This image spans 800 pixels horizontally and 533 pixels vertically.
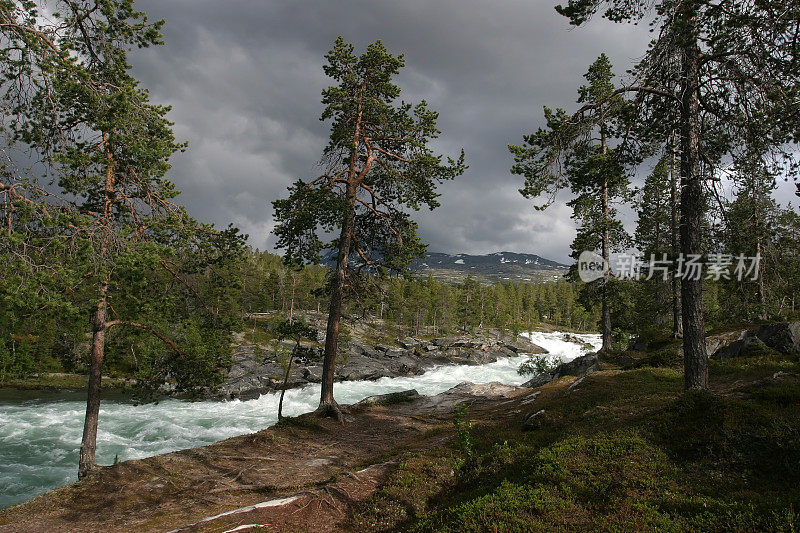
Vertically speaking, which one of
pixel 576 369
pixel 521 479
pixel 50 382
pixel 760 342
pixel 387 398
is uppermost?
pixel 760 342

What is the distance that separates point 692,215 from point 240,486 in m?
13.1

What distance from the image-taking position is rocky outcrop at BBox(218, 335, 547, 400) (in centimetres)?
3791

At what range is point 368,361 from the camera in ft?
174

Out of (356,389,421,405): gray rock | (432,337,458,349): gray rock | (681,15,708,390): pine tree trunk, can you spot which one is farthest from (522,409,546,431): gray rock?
(432,337,458,349): gray rock

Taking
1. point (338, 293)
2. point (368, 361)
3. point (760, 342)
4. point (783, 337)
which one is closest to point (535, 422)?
point (338, 293)

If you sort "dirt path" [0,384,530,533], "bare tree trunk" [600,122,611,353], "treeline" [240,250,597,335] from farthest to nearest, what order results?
"treeline" [240,250,597,335] → "bare tree trunk" [600,122,611,353] → "dirt path" [0,384,530,533]

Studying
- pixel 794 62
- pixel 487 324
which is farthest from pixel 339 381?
pixel 487 324

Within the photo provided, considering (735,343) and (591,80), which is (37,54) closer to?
(735,343)

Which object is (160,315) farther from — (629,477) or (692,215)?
(692,215)

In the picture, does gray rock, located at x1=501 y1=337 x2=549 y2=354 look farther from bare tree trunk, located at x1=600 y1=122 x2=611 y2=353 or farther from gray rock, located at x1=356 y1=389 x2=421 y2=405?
gray rock, located at x1=356 y1=389 x2=421 y2=405

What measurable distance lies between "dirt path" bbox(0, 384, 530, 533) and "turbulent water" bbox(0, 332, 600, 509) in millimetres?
7221

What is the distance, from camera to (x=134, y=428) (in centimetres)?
2156

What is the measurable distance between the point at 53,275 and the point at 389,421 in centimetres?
1347

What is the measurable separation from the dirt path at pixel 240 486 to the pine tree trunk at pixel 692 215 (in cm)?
688
